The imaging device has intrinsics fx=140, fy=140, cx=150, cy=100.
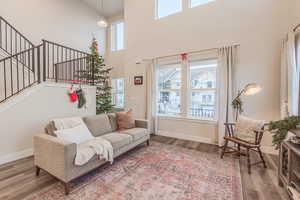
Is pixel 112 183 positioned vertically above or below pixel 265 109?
below

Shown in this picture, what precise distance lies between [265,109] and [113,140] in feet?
11.0

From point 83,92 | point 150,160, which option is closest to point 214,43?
point 150,160

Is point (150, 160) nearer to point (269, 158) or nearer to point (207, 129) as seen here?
point (207, 129)

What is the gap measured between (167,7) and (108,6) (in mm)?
3348

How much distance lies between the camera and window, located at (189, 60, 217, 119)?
12.4 ft

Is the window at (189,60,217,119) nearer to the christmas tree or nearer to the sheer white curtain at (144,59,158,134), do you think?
the sheer white curtain at (144,59,158,134)

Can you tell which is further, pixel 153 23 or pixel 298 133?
pixel 153 23

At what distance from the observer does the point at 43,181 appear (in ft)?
6.68

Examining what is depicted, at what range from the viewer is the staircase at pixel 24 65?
3582mm

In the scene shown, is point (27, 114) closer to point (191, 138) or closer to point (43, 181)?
point (43, 181)

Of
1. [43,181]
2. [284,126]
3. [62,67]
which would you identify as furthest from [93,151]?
[62,67]

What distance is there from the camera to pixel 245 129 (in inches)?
107

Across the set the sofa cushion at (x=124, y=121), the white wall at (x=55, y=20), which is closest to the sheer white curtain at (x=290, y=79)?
the sofa cushion at (x=124, y=121)

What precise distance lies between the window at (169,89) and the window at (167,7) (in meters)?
1.66
